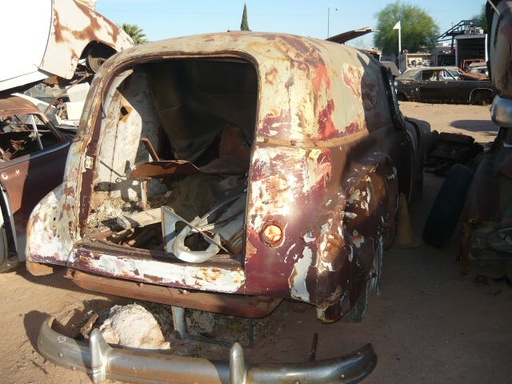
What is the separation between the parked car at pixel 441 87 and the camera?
16250mm

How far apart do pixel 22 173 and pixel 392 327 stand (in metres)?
3.50

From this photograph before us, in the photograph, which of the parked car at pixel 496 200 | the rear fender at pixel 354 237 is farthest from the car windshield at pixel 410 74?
the rear fender at pixel 354 237

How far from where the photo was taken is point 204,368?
2.59 metres

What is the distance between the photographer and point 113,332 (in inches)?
124

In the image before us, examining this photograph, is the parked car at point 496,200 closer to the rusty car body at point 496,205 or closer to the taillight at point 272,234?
the rusty car body at point 496,205

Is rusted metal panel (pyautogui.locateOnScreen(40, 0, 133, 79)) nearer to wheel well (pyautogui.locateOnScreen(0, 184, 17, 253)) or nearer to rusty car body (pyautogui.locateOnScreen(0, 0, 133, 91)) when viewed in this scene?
rusty car body (pyautogui.locateOnScreen(0, 0, 133, 91))

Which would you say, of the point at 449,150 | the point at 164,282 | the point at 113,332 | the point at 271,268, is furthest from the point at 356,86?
the point at 449,150

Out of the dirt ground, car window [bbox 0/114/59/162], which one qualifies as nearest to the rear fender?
the dirt ground

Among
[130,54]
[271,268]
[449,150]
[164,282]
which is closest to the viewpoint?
[271,268]

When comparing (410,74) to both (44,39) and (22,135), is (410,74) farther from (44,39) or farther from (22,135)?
(22,135)

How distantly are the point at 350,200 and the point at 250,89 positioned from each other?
2.05 m

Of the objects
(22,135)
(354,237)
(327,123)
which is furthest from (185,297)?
(22,135)

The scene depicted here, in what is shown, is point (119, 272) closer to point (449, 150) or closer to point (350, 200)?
point (350, 200)

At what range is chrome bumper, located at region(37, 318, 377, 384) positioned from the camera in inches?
99.3
